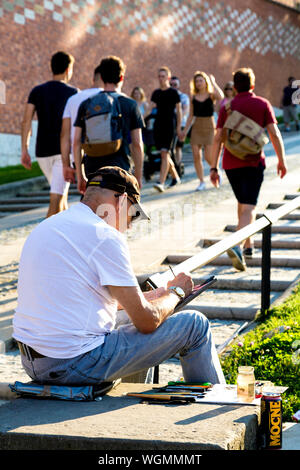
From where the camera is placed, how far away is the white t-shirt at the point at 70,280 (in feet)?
10.9

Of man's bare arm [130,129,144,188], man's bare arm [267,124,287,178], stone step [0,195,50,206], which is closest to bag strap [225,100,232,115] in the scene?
man's bare arm [267,124,287,178]

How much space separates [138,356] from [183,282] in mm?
516

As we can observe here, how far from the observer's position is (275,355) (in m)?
4.71

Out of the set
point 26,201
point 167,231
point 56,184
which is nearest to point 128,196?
point 56,184

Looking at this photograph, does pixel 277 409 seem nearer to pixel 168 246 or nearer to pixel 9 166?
pixel 168 246

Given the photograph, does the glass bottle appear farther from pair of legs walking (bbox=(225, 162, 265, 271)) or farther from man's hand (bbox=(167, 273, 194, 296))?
pair of legs walking (bbox=(225, 162, 265, 271))

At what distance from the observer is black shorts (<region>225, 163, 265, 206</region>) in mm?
7047

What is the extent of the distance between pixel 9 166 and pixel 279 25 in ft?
56.8

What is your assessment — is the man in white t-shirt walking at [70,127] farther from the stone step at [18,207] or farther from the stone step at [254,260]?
the stone step at [18,207]

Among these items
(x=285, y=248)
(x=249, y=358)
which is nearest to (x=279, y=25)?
(x=285, y=248)

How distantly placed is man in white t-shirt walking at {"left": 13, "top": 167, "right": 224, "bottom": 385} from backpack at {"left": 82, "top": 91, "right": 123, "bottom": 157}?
245cm

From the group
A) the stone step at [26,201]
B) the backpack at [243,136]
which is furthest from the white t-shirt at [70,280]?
the stone step at [26,201]

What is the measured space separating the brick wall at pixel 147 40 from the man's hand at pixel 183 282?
1515cm
